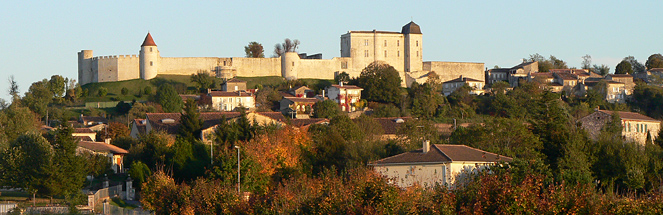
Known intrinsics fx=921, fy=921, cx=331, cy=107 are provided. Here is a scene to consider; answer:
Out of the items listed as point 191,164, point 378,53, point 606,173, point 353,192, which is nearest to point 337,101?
point 378,53

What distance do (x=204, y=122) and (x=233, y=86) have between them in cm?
3124

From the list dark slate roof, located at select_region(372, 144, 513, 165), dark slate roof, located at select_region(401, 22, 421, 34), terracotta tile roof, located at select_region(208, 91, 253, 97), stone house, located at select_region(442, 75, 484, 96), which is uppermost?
dark slate roof, located at select_region(401, 22, 421, 34)

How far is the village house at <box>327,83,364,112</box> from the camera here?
268 feet

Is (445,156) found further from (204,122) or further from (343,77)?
(343,77)

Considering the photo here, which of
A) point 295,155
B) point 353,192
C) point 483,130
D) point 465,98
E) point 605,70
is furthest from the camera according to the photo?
point 605,70

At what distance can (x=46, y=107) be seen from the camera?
79.4 m

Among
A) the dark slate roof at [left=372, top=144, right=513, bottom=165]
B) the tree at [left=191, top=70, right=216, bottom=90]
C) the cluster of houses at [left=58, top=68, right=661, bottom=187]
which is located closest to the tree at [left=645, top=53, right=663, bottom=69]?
the cluster of houses at [left=58, top=68, right=661, bottom=187]

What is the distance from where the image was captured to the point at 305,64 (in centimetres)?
9712

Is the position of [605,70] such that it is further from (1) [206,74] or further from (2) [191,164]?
(2) [191,164]

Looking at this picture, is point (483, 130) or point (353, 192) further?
point (483, 130)

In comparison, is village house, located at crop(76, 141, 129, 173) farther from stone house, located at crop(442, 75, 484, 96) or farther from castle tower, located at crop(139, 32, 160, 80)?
stone house, located at crop(442, 75, 484, 96)

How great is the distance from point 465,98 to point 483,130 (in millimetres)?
38299

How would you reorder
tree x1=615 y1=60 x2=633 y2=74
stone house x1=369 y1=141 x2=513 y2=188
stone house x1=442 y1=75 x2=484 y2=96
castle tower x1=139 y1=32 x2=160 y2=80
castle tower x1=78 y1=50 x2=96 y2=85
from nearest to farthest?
stone house x1=369 y1=141 x2=513 y2=188 → castle tower x1=139 y1=32 x2=160 y2=80 → stone house x1=442 y1=75 x2=484 y2=96 → castle tower x1=78 y1=50 x2=96 y2=85 → tree x1=615 y1=60 x2=633 y2=74

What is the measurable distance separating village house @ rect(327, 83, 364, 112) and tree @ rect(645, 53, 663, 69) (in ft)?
147
